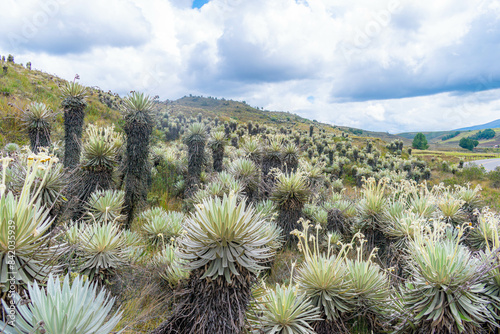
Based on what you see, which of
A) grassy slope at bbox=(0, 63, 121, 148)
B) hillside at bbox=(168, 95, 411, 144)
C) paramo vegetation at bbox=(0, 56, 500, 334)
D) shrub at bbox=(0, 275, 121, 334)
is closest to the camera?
shrub at bbox=(0, 275, 121, 334)

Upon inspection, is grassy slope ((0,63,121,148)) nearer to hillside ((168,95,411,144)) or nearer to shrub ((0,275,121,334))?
shrub ((0,275,121,334))

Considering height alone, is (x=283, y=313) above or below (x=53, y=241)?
below

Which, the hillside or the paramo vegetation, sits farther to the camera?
the hillside

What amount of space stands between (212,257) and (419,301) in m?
2.37

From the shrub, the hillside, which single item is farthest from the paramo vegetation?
the hillside

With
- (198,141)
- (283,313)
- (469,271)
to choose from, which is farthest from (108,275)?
(198,141)

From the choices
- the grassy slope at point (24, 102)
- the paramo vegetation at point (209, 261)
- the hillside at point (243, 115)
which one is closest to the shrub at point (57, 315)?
the paramo vegetation at point (209, 261)

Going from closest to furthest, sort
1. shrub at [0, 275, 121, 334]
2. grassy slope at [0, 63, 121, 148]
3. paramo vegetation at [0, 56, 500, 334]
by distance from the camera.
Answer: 1. shrub at [0, 275, 121, 334]
2. paramo vegetation at [0, 56, 500, 334]
3. grassy slope at [0, 63, 121, 148]

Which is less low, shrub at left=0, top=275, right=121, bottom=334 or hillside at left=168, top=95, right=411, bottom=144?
hillside at left=168, top=95, right=411, bottom=144

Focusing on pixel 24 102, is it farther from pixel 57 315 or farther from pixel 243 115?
pixel 243 115

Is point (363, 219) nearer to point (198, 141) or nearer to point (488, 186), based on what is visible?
point (198, 141)

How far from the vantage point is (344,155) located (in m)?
30.7

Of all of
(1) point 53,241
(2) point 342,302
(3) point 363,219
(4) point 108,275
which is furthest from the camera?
(3) point 363,219

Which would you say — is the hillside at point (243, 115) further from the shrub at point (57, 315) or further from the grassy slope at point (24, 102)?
the shrub at point (57, 315)
